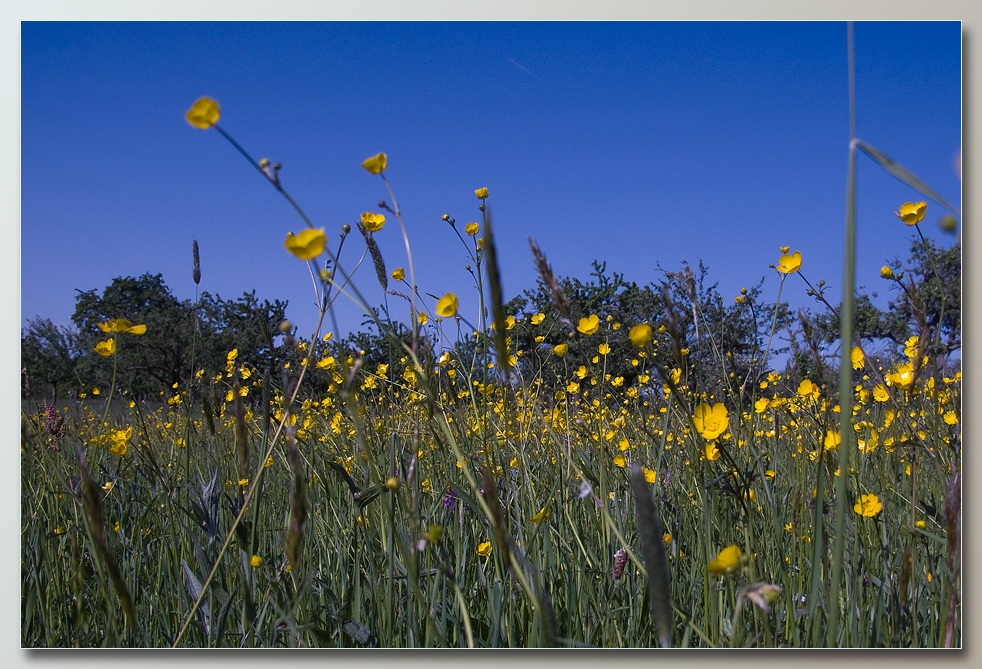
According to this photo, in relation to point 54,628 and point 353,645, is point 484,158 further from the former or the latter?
point 54,628

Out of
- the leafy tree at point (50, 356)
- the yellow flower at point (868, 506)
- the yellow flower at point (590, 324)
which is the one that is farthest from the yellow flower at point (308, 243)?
the leafy tree at point (50, 356)

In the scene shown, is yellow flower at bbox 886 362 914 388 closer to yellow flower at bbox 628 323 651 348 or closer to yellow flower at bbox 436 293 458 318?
yellow flower at bbox 628 323 651 348

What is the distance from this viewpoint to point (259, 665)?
4.42 feet

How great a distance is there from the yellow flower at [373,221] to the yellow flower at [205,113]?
430 millimetres

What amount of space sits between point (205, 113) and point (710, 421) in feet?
2.71

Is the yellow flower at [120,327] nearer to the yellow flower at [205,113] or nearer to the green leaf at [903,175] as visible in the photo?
the yellow flower at [205,113]

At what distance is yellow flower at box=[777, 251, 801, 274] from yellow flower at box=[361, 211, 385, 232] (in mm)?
913

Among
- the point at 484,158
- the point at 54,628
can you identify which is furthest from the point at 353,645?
the point at 484,158

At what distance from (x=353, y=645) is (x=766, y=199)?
5.34 feet

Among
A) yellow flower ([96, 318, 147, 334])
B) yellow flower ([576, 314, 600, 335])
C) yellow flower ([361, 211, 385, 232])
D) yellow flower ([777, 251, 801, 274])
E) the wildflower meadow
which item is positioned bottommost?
the wildflower meadow

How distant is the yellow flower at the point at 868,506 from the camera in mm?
1255

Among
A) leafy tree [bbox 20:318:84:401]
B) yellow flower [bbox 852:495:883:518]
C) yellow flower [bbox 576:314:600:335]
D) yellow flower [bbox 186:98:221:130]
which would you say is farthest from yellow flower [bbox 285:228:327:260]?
leafy tree [bbox 20:318:84:401]

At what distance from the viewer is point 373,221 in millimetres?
1180

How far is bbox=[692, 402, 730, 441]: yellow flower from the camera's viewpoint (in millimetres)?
964
